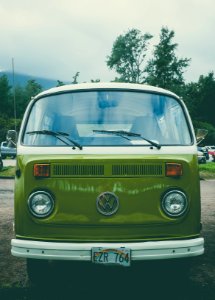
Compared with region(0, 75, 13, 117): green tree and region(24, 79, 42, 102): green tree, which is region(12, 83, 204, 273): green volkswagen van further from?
region(24, 79, 42, 102): green tree

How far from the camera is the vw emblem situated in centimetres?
424

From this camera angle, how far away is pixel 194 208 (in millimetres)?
4375

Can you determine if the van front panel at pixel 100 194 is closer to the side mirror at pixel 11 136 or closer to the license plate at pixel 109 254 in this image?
the license plate at pixel 109 254

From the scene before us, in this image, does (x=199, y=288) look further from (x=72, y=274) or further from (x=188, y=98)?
(x=188, y=98)

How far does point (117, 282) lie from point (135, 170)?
1437 millimetres

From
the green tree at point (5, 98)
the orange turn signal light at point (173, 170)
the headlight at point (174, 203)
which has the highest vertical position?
the green tree at point (5, 98)

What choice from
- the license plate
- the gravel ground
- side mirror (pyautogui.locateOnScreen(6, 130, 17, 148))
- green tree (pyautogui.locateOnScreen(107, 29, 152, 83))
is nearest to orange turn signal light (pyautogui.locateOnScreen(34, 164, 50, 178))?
the license plate

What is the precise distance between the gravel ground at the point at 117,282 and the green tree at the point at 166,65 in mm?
54424

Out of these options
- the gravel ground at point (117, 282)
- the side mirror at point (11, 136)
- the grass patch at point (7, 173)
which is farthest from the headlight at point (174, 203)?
the grass patch at point (7, 173)

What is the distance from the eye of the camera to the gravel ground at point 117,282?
4.57 m

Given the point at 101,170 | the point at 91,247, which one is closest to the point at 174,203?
the point at 101,170

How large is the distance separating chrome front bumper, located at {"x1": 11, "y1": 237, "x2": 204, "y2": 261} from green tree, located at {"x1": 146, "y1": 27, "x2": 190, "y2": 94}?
55706 millimetres

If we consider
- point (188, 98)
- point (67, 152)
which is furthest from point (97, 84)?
point (188, 98)

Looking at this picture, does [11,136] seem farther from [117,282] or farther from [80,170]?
[117,282]
